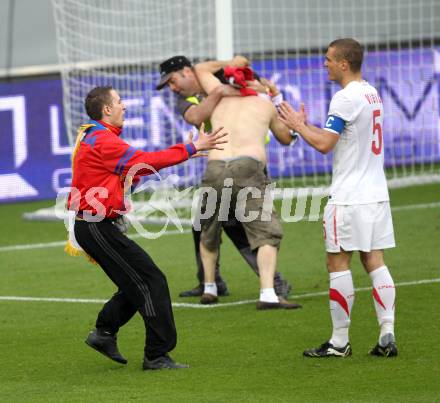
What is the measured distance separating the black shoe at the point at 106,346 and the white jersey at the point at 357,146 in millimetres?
1725

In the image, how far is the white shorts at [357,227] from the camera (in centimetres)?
819

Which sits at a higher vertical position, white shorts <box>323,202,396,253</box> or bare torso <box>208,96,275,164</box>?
bare torso <box>208,96,275,164</box>

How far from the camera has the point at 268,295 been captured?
10.4 m

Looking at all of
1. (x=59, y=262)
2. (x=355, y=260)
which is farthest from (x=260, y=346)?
(x=59, y=262)

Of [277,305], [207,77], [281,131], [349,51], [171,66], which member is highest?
[349,51]

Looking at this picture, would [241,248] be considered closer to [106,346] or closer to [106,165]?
[106,346]

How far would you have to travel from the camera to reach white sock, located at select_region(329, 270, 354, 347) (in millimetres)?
8227

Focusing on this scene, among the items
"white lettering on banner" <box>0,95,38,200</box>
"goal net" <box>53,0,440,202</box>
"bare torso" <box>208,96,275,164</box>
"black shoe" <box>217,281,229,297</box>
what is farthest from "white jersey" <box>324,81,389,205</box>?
"white lettering on banner" <box>0,95,38,200</box>

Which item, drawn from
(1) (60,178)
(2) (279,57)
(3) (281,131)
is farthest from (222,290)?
(2) (279,57)

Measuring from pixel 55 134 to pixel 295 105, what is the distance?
3849 millimetres

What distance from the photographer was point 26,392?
7594 millimetres

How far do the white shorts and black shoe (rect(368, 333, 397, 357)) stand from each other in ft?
1.90

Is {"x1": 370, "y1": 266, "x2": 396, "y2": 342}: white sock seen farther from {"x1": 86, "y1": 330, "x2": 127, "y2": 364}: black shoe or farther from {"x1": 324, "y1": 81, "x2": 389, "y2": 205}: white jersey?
{"x1": 86, "y1": 330, "x2": 127, "y2": 364}: black shoe

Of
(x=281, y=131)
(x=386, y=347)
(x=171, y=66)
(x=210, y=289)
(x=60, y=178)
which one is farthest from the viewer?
(x=60, y=178)
